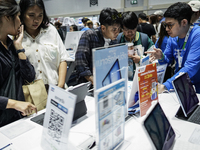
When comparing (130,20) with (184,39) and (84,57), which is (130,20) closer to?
(184,39)

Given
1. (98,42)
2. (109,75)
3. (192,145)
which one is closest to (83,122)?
(109,75)

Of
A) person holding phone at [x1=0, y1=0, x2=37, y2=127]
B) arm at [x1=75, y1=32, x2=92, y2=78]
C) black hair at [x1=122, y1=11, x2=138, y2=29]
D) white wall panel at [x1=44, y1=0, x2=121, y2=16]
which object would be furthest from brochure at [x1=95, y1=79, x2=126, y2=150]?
white wall panel at [x1=44, y1=0, x2=121, y2=16]

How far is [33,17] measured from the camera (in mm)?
1504

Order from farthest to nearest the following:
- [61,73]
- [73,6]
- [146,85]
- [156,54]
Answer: [73,6]
[156,54]
[61,73]
[146,85]

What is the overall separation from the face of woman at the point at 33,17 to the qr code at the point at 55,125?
1.08 metres

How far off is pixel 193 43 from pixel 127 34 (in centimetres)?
81

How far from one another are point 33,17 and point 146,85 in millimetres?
1189

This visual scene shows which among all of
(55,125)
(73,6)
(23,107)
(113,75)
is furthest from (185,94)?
(73,6)

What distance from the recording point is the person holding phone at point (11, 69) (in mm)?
1133

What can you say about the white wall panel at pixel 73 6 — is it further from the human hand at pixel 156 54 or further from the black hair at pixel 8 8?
the black hair at pixel 8 8

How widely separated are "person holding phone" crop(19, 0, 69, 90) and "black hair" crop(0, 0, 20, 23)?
0.94 ft

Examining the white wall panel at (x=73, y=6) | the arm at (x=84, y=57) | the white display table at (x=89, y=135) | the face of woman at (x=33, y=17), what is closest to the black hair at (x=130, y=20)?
the arm at (x=84, y=57)

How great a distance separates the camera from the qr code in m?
0.71

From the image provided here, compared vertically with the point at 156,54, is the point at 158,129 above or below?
below
